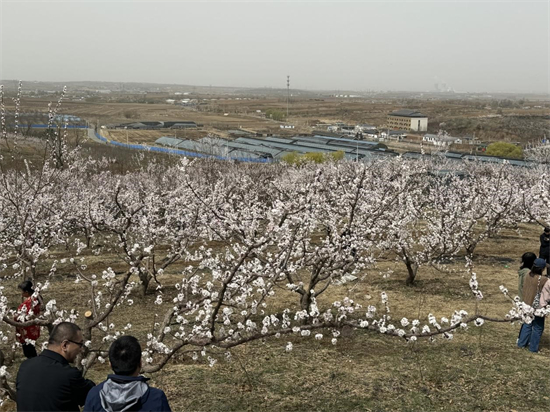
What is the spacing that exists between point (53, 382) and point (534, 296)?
728 cm

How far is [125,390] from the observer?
9.75 feet

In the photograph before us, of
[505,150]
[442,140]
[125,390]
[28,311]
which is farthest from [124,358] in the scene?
[505,150]

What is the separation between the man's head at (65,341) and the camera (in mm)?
3523

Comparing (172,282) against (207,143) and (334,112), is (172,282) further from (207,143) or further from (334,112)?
(334,112)

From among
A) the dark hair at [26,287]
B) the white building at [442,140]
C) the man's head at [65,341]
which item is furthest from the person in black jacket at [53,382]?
the white building at [442,140]

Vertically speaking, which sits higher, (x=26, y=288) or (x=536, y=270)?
(x=536, y=270)

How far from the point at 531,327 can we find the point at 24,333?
881cm

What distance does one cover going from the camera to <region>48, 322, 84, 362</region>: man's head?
352 cm

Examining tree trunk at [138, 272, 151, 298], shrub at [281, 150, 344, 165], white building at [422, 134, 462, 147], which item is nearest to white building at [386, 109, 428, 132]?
white building at [422, 134, 462, 147]

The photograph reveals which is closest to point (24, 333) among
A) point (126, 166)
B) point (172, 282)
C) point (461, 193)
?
point (172, 282)

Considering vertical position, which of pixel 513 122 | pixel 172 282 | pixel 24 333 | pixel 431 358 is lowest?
pixel 172 282

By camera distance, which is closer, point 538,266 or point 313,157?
point 538,266

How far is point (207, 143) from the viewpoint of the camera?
44344mm

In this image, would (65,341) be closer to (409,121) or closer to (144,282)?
(144,282)
